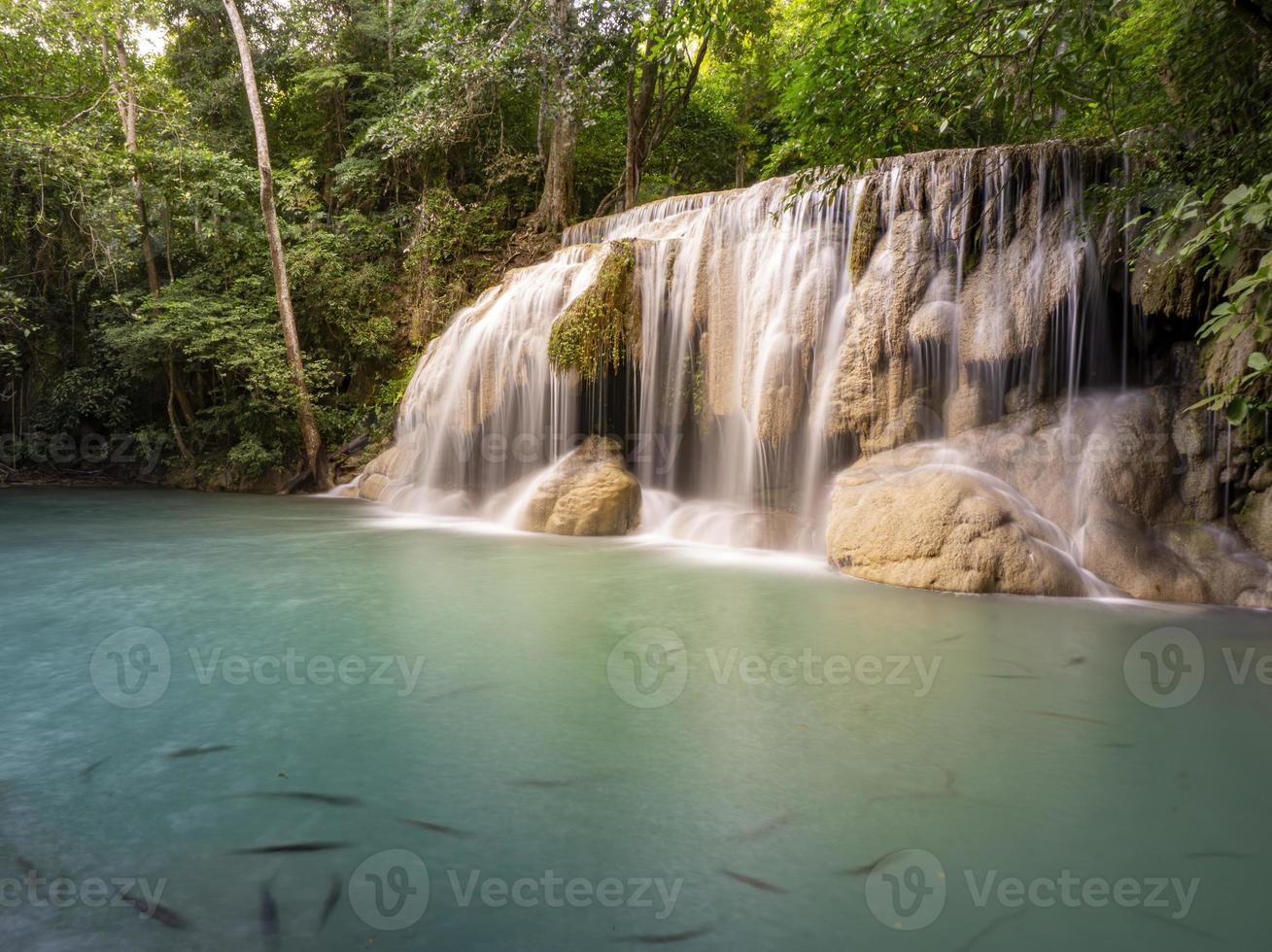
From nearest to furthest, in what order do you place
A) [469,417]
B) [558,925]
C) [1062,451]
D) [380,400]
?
[558,925], [1062,451], [469,417], [380,400]

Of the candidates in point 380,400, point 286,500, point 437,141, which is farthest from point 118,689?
point 437,141

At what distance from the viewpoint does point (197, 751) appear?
289cm

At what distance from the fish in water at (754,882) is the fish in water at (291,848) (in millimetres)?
1142

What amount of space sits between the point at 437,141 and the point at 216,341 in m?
5.71

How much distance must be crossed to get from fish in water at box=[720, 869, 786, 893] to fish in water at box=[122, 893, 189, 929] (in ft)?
4.67

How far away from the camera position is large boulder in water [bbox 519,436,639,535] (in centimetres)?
884

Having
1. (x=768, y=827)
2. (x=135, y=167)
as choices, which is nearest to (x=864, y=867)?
(x=768, y=827)

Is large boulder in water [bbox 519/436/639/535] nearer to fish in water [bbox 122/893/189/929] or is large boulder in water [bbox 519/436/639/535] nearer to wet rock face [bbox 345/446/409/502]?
wet rock face [bbox 345/446/409/502]

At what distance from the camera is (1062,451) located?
680cm

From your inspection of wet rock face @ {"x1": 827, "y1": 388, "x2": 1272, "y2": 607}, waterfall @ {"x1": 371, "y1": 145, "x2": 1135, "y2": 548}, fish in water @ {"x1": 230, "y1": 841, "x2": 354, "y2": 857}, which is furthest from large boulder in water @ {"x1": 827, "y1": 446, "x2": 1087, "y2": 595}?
fish in water @ {"x1": 230, "y1": 841, "x2": 354, "y2": 857}

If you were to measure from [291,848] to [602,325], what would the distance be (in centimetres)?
768

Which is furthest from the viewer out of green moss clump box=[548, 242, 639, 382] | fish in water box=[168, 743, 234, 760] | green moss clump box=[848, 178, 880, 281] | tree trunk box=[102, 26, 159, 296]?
tree trunk box=[102, 26, 159, 296]

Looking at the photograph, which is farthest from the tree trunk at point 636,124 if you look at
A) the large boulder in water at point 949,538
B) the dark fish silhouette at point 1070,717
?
the dark fish silhouette at point 1070,717

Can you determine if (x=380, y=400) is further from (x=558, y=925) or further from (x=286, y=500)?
(x=558, y=925)
